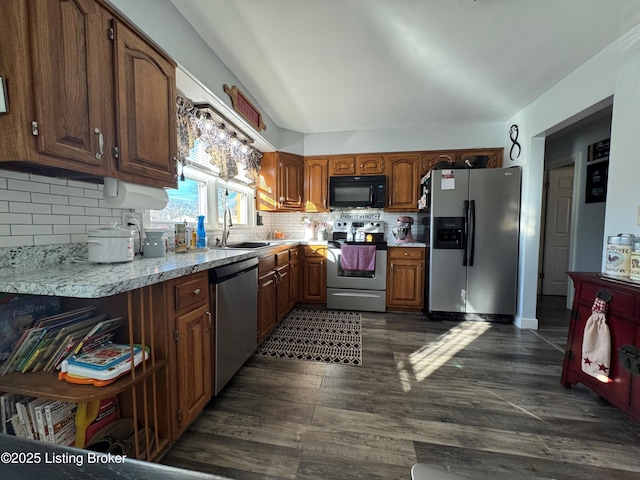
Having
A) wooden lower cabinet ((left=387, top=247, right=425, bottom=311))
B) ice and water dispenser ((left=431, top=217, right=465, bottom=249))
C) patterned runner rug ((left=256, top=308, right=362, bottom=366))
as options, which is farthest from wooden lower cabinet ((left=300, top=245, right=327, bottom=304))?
ice and water dispenser ((left=431, top=217, right=465, bottom=249))

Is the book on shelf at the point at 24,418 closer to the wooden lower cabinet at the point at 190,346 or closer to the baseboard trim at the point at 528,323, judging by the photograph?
the wooden lower cabinet at the point at 190,346

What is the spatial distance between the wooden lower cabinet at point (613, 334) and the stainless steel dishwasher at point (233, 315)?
2212 millimetres

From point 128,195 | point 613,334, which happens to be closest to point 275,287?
point 128,195

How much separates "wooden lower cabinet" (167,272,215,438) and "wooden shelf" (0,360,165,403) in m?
0.25

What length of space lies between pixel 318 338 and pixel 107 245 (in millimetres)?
1830

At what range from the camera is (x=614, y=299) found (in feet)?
4.65

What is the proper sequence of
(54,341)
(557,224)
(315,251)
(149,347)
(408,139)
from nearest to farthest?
(54,341) < (149,347) < (315,251) < (408,139) < (557,224)

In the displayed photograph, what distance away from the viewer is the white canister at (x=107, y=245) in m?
1.17

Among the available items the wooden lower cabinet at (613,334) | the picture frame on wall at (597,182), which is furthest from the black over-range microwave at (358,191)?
the picture frame on wall at (597,182)

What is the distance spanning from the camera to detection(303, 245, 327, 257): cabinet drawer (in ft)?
10.8

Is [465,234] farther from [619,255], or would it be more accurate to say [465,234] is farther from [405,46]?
[405,46]

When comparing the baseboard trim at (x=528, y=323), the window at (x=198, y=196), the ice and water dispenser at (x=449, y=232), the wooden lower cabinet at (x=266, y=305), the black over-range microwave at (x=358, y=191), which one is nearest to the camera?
the window at (x=198, y=196)

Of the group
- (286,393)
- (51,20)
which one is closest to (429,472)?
(286,393)

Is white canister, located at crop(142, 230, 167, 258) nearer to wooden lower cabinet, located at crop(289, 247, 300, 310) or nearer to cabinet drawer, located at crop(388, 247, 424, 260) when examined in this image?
wooden lower cabinet, located at crop(289, 247, 300, 310)
